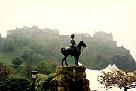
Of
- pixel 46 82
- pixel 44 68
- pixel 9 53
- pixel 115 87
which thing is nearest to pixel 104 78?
pixel 115 87

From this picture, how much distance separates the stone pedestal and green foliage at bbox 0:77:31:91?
3398cm

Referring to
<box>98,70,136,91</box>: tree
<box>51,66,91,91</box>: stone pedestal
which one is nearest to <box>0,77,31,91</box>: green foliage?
<box>98,70,136,91</box>: tree

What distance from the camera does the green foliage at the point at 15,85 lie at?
59.5 m

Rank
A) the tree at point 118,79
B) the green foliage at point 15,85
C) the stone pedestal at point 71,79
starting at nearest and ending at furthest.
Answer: the stone pedestal at point 71,79
the tree at point 118,79
the green foliage at point 15,85

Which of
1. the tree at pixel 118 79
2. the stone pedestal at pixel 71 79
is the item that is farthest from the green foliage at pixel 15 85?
the stone pedestal at pixel 71 79

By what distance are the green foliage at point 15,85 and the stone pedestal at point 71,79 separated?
33977 millimetres

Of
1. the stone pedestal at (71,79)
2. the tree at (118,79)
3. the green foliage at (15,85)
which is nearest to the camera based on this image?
the stone pedestal at (71,79)

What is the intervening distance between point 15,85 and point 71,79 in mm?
38890

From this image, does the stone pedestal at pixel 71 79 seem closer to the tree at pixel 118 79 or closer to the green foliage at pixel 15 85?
the tree at pixel 118 79

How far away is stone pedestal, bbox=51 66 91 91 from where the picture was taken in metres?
24.8

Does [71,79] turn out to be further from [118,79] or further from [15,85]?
[15,85]

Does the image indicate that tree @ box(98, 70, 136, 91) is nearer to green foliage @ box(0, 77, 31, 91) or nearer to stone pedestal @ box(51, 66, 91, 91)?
green foliage @ box(0, 77, 31, 91)

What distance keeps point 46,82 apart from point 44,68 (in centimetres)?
5238

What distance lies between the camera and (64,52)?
25531 mm
